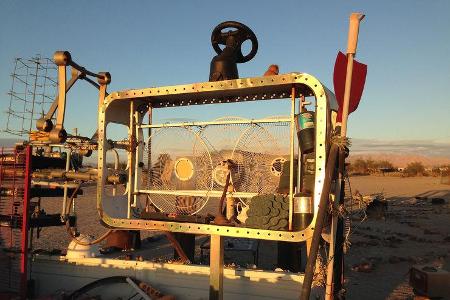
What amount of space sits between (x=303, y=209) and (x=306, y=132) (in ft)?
2.76

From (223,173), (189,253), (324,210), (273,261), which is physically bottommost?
(273,261)

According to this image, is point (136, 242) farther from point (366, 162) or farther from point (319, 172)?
point (366, 162)

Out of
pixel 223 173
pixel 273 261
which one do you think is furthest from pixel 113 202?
pixel 273 261

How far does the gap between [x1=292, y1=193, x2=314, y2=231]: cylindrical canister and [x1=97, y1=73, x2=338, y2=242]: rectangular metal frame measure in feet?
0.42

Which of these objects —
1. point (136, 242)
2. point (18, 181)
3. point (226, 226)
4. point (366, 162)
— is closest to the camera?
point (226, 226)

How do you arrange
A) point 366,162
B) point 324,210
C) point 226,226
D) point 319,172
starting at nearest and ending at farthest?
point 324,210
point 319,172
point 226,226
point 366,162

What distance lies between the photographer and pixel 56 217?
760cm

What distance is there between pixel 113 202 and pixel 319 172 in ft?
10.6

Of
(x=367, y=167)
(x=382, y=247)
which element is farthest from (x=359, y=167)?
(x=382, y=247)

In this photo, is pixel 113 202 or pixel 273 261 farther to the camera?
pixel 273 261

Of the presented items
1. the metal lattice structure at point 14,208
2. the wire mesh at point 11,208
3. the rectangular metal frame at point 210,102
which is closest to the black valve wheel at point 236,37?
the rectangular metal frame at point 210,102

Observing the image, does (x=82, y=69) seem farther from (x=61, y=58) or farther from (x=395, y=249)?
(x=395, y=249)

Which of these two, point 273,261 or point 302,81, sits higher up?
point 302,81

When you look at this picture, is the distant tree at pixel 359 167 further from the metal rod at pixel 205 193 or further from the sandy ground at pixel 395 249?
the metal rod at pixel 205 193
